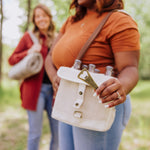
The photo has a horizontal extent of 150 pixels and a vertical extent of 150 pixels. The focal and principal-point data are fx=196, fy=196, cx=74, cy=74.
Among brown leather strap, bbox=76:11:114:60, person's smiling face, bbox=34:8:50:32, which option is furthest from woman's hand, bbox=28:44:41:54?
brown leather strap, bbox=76:11:114:60

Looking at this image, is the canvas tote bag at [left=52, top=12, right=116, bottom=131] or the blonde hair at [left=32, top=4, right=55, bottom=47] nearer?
the canvas tote bag at [left=52, top=12, right=116, bottom=131]

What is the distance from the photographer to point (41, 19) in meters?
3.35

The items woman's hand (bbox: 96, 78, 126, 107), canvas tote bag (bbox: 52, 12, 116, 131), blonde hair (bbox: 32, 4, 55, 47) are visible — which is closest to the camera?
woman's hand (bbox: 96, 78, 126, 107)

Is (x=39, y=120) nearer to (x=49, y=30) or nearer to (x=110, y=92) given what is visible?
(x=49, y=30)

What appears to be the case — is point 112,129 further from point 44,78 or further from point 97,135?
point 44,78

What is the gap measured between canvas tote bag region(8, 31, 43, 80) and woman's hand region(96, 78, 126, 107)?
1992 millimetres

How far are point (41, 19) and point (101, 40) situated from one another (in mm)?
2192

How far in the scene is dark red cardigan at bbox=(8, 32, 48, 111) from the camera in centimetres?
300

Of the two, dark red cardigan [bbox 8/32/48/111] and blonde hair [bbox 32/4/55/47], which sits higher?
blonde hair [bbox 32/4/55/47]

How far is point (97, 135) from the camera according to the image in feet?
4.49

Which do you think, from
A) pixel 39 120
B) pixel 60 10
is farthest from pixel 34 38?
pixel 60 10

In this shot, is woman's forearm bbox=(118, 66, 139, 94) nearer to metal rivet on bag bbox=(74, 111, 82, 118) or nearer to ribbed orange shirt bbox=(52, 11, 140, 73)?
ribbed orange shirt bbox=(52, 11, 140, 73)

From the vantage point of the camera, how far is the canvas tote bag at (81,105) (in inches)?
48.3

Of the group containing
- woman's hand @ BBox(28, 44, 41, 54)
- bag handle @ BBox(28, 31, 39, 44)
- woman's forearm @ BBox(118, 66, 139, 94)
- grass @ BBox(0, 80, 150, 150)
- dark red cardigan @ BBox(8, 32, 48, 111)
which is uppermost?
woman's forearm @ BBox(118, 66, 139, 94)
